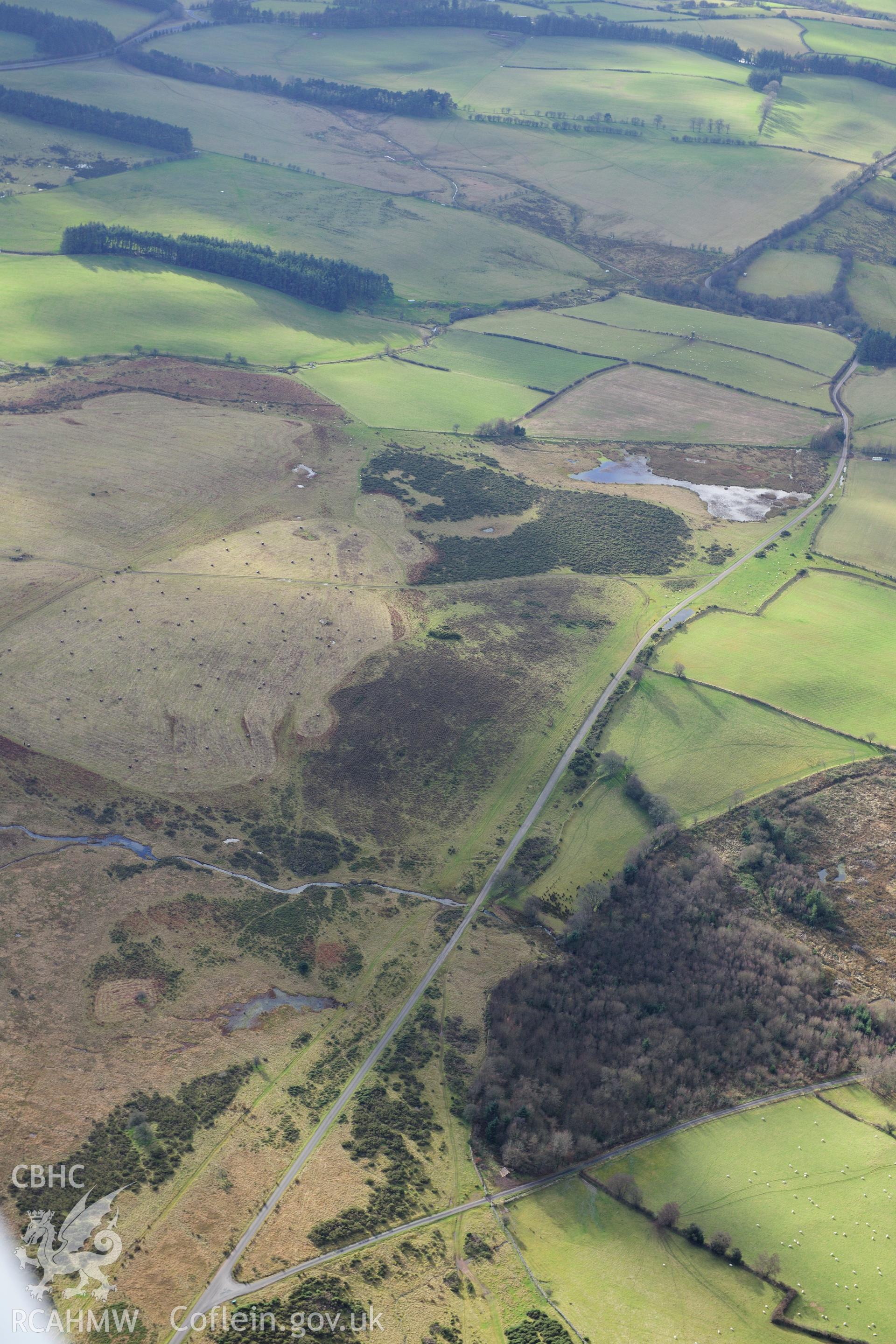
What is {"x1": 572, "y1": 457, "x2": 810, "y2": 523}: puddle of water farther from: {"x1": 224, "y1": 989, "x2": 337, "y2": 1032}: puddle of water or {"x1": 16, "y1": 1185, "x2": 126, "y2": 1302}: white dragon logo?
{"x1": 16, "y1": 1185, "x2": 126, "y2": 1302}: white dragon logo

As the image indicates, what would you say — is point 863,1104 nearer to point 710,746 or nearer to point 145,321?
point 710,746

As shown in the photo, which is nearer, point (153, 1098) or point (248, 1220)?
point (248, 1220)

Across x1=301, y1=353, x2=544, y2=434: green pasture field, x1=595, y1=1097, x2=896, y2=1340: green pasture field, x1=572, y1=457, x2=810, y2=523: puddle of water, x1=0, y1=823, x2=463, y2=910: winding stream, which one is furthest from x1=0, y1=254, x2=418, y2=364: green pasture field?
x1=595, y1=1097, x2=896, y2=1340: green pasture field

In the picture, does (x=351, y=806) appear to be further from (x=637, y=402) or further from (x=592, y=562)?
(x=637, y=402)

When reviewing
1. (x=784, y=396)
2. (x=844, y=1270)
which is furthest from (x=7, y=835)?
(x=784, y=396)

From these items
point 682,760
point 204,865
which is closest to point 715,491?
point 682,760

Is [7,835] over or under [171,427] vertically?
under
